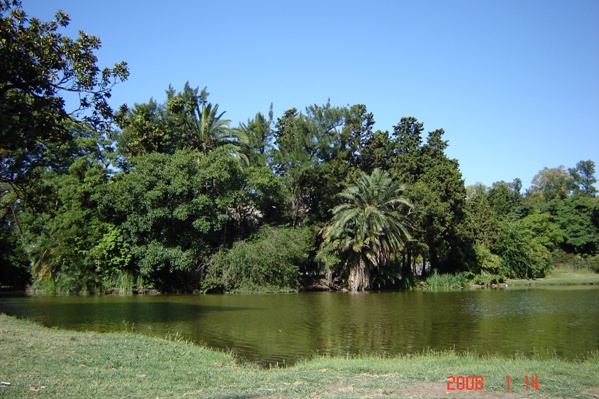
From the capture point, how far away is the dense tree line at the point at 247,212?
39.4m

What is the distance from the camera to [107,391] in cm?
842

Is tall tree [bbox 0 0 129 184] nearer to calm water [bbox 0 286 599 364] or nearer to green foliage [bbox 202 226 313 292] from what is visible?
calm water [bbox 0 286 599 364]

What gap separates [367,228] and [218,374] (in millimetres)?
33077

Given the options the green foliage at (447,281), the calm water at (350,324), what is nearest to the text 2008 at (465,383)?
the calm water at (350,324)

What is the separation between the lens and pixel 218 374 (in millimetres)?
10742

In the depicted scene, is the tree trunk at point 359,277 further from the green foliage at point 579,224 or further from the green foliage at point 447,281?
the green foliage at point 579,224

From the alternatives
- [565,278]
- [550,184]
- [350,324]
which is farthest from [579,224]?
[350,324]

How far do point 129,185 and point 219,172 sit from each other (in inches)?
285

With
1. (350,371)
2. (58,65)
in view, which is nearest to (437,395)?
(350,371)

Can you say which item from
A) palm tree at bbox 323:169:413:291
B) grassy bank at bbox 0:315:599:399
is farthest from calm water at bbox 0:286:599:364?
palm tree at bbox 323:169:413:291

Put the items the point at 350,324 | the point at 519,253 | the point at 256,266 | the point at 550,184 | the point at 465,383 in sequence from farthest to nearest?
the point at 550,184 → the point at 519,253 → the point at 256,266 → the point at 350,324 → the point at 465,383

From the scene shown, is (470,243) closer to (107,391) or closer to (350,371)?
(350,371)
